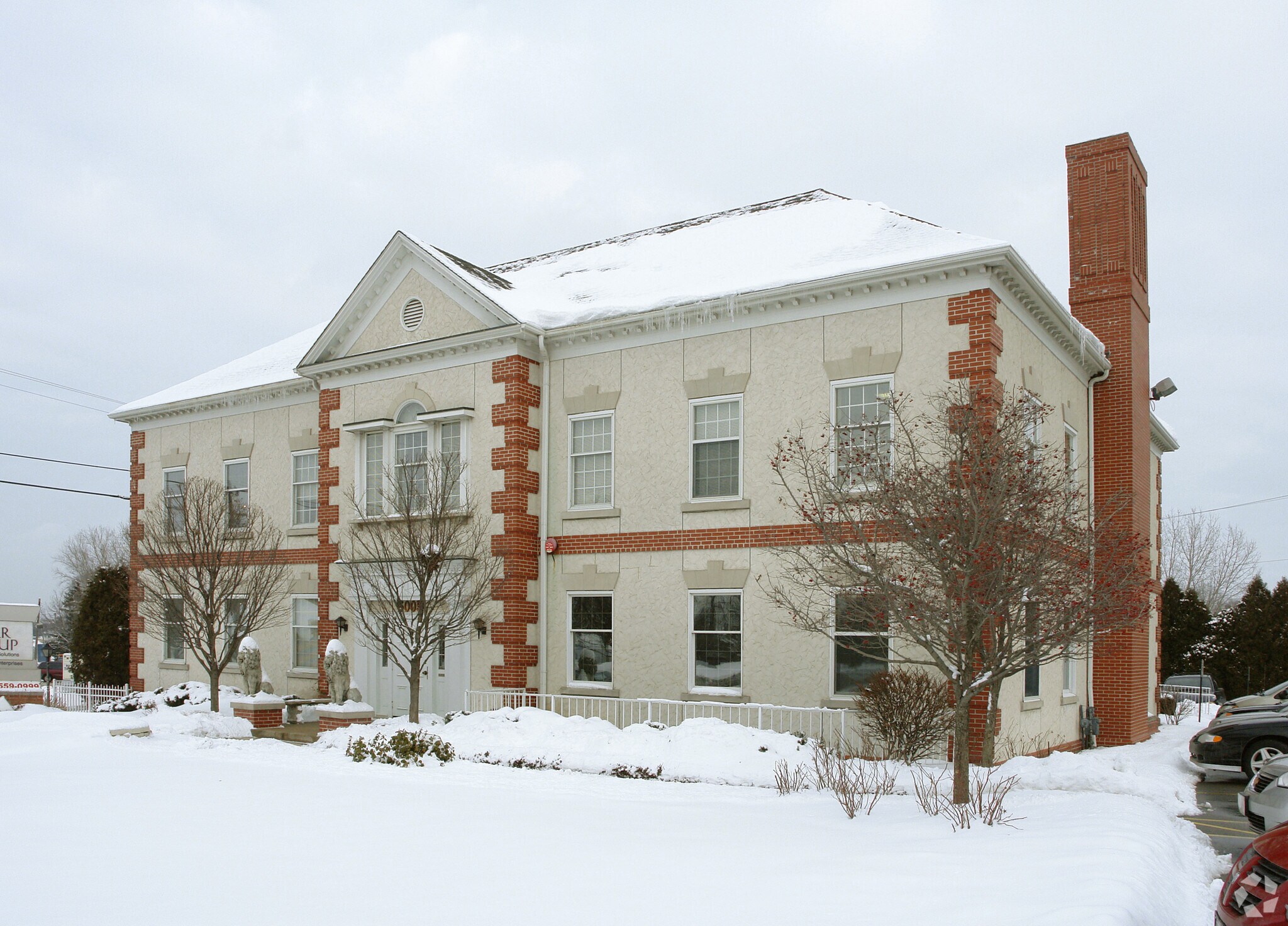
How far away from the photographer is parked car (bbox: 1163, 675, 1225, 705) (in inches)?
1347

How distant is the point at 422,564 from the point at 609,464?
379cm

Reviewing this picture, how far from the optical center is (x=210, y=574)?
21.3 m

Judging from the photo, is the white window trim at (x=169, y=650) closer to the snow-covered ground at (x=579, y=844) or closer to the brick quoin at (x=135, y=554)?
the brick quoin at (x=135, y=554)

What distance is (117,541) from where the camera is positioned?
92.4 metres

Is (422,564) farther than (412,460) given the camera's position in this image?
No

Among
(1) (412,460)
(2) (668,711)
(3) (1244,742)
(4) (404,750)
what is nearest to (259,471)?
(1) (412,460)

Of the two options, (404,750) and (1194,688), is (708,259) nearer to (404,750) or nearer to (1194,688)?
(404,750)

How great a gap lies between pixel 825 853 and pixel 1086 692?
42.9 ft

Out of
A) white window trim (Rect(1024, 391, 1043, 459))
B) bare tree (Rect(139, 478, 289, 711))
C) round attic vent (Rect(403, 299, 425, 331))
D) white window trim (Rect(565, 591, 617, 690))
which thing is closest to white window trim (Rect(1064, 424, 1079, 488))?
white window trim (Rect(1024, 391, 1043, 459))

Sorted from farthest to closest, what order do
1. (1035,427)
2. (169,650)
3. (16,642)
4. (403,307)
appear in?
(16,642) < (169,650) < (403,307) < (1035,427)

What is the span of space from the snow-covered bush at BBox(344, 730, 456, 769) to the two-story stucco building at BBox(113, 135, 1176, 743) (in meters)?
3.50

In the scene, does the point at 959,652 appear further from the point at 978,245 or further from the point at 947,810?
the point at 978,245

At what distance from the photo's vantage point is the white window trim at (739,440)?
17594mm

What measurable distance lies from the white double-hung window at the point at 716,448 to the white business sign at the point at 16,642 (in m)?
23.2
